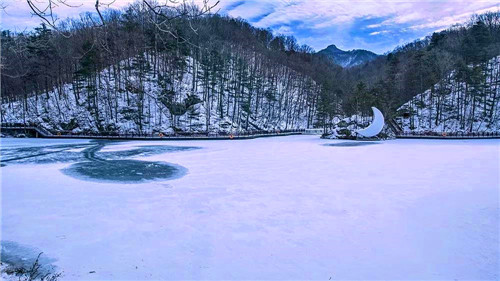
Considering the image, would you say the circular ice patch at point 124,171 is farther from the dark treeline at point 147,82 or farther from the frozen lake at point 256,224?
the dark treeline at point 147,82

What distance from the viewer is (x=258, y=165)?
12.3 metres

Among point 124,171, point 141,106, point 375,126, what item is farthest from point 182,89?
point 124,171

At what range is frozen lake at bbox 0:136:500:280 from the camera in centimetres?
405

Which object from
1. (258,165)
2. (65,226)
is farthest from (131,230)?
(258,165)

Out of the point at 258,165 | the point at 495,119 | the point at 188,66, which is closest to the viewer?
the point at 258,165

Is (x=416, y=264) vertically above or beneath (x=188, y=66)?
beneath

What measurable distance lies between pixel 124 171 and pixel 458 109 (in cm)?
4211

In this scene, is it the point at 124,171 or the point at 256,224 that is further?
the point at 124,171

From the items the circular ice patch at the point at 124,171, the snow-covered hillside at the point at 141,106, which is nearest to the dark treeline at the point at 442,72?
the snow-covered hillside at the point at 141,106

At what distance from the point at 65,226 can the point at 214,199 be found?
3.06m

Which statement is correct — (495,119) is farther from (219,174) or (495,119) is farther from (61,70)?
(61,70)

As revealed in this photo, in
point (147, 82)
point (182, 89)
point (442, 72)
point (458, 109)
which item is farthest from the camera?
point (442, 72)

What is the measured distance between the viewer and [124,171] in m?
10.9

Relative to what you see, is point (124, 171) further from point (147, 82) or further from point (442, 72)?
point (442, 72)
